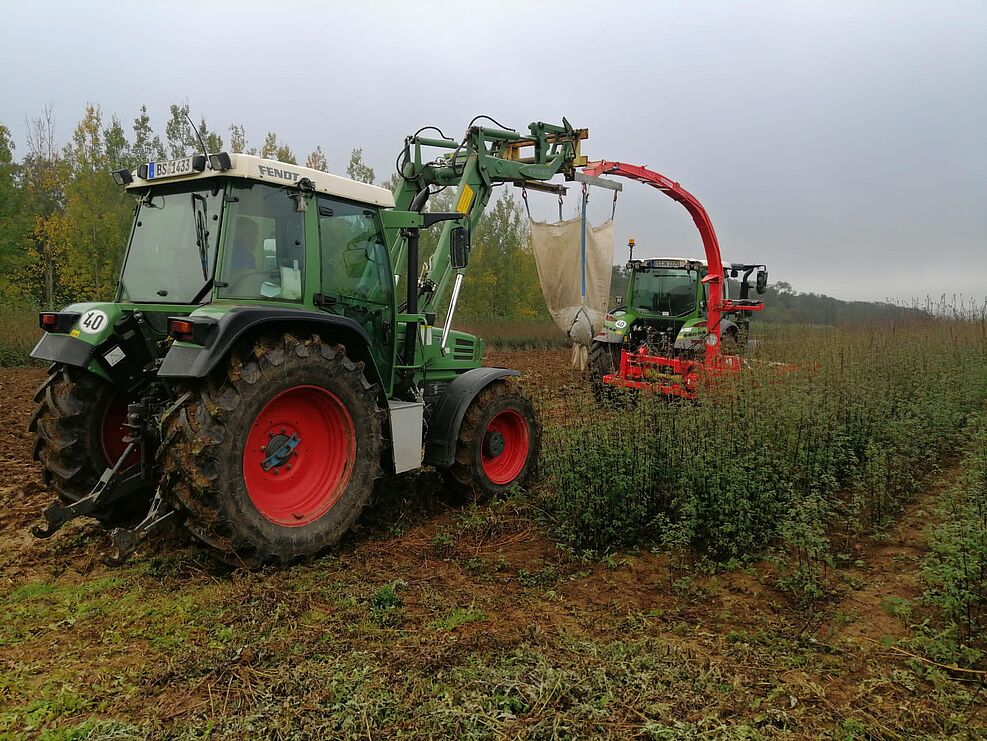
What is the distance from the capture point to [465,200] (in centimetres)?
625

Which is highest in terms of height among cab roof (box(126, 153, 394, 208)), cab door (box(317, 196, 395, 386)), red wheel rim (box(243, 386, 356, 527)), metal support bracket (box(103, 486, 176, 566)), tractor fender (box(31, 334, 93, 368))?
cab roof (box(126, 153, 394, 208))

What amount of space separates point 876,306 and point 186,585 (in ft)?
40.9

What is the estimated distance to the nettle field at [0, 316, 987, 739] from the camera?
263 centimetres

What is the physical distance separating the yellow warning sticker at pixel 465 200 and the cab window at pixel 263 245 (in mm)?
2151

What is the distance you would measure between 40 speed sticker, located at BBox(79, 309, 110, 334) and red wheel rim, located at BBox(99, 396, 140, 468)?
0.53 m

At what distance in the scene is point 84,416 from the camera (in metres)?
4.36

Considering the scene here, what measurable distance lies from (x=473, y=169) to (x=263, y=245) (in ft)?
8.73

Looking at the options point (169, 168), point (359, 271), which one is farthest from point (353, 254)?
point (169, 168)

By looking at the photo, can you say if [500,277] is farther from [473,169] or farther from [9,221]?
[473,169]

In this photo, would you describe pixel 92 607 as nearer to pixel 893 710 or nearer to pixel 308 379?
pixel 308 379

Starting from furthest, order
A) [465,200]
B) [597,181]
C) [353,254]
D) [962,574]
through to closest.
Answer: [597,181]
[465,200]
[353,254]
[962,574]

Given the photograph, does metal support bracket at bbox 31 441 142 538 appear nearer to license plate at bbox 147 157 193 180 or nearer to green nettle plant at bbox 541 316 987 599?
license plate at bbox 147 157 193 180

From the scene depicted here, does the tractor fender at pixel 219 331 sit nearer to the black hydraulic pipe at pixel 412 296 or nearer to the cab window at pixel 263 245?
the cab window at pixel 263 245

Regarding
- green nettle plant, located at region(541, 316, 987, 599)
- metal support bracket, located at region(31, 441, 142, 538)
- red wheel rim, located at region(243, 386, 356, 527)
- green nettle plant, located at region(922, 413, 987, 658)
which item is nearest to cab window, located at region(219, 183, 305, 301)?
red wheel rim, located at region(243, 386, 356, 527)
